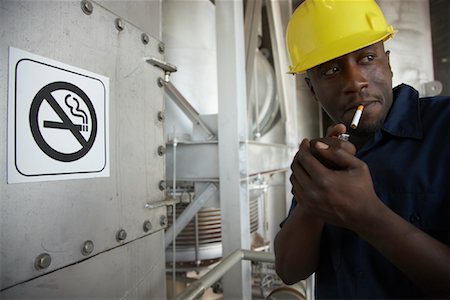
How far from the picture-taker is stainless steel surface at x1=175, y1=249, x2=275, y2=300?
676 millimetres

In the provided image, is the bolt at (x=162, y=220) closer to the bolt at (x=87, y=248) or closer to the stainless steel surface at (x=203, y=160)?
the bolt at (x=87, y=248)

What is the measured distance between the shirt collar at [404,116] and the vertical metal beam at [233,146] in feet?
2.18

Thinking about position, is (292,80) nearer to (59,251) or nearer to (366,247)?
(366,247)

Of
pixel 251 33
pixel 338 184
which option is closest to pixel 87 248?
pixel 338 184

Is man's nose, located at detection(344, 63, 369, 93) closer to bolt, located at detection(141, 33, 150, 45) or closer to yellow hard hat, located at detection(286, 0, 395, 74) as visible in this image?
yellow hard hat, located at detection(286, 0, 395, 74)

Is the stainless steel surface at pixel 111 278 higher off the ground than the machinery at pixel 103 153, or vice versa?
the machinery at pixel 103 153

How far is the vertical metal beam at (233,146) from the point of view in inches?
44.7

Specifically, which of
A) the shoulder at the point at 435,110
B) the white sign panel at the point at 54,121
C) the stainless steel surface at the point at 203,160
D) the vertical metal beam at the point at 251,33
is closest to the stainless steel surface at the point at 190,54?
the stainless steel surface at the point at 203,160

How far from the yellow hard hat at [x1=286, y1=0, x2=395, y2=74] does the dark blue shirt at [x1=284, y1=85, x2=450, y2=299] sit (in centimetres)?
13

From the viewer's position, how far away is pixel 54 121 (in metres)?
0.49

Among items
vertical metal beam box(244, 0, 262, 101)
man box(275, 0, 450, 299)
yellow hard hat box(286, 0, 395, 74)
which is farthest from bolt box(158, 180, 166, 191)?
vertical metal beam box(244, 0, 262, 101)

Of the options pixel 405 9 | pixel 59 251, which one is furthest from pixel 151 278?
pixel 405 9

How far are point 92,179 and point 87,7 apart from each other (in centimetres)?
34

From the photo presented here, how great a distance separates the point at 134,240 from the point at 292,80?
73.3 inches
